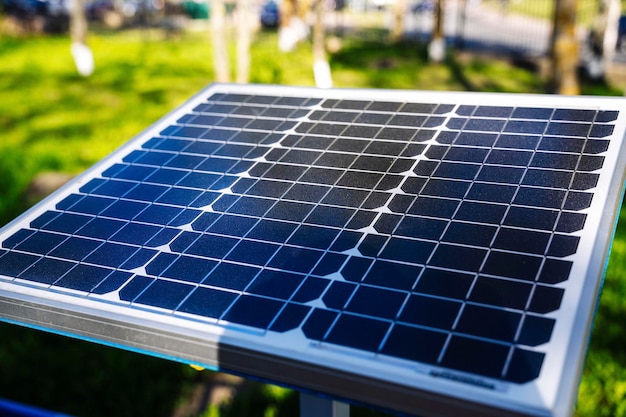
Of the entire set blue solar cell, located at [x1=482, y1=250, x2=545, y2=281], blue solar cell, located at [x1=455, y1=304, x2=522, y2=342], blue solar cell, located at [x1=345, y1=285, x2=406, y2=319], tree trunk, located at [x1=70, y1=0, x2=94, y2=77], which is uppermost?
blue solar cell, located at [x1=482, y1=250, x2=545, y2=281]

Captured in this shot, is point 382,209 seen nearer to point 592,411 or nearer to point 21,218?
point 21,218

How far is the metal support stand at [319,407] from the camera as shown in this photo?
2.46 m

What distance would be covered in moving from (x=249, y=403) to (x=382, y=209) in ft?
11.0

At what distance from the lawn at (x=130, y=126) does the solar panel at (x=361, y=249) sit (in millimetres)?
2760

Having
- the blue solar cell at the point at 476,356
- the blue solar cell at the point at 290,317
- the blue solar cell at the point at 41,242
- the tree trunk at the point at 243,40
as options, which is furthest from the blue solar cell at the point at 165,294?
the tree trunk at the point at 243,40

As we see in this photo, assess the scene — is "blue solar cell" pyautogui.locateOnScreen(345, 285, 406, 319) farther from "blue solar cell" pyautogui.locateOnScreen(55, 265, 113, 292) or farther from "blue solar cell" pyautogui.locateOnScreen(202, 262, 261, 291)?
"blue solar cell" pyautogui.locateOnScreen(55, 265, 113, 292)

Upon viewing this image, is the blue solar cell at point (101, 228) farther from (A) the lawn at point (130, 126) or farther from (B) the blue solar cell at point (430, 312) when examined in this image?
(A) the lawn at point (130, 126)

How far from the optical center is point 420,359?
6.41ft

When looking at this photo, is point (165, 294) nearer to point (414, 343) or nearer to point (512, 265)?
point (414, 343)

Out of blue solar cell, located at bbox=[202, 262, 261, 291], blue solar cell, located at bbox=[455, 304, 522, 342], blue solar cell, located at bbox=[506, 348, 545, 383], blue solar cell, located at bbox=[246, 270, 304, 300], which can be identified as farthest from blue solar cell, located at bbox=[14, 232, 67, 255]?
blue solar cell, located at bbox=[506, 348, 545, 383]

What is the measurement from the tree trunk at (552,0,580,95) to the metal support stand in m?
11.8

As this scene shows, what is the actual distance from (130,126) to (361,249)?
40.1 feet

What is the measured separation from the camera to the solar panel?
1968 millimetres

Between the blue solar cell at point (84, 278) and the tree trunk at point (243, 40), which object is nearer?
the blue solar cell at point (84, 278)
